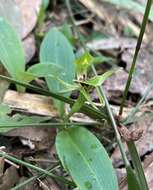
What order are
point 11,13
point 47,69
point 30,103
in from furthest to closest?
point 11,13, point 30,103, point 47,69

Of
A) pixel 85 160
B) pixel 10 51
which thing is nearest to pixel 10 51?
pixel 10 51

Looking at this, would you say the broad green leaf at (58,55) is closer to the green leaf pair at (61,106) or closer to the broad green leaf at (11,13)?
the green leaf pair at (61,106)

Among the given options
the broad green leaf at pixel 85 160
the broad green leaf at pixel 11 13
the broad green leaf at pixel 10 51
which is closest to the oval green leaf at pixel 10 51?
the broad green leaf at pixel 10 51

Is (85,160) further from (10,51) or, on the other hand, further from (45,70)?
(10,51)

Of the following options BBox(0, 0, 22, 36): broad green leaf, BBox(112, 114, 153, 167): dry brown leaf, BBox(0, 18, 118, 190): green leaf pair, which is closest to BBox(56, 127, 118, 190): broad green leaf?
BBox(0, 18, 118, 190): green leaf pair

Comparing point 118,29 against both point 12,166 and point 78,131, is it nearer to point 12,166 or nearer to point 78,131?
point 78,131

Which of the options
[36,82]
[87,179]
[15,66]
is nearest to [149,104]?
[36,82]
